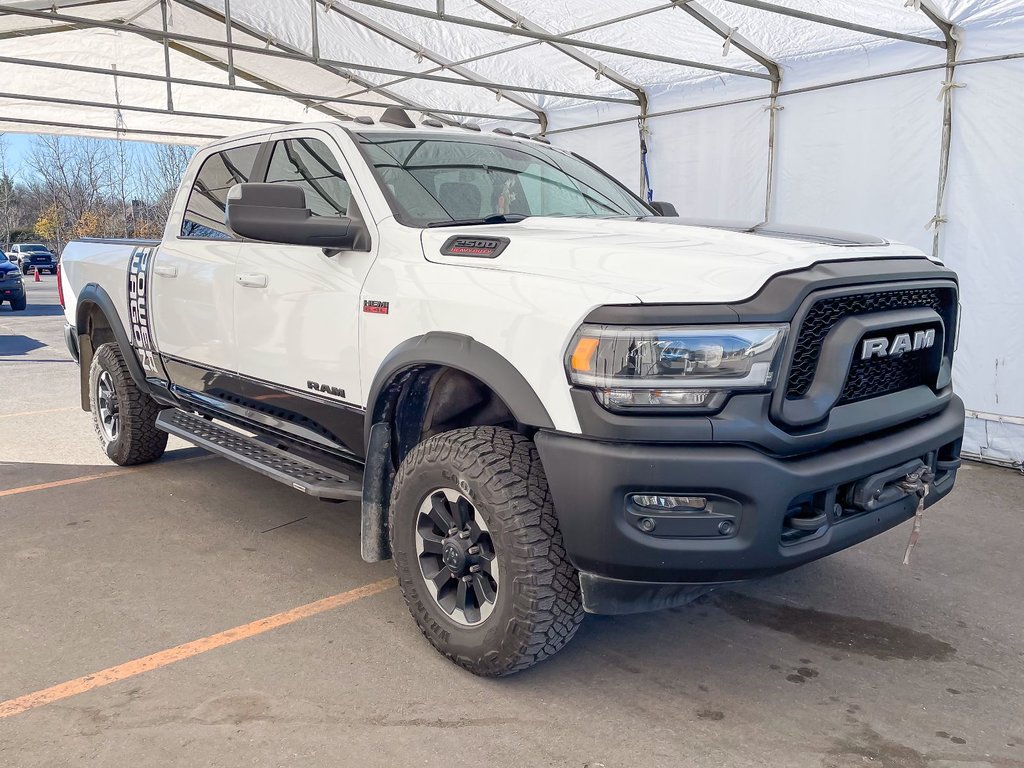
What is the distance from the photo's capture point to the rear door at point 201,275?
411 centimetres

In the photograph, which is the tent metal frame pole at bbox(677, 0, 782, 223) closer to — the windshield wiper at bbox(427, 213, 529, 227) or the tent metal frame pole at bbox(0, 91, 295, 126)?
the windshield wiper at bbox(427, 213, 529, 227)

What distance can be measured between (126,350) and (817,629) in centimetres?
405

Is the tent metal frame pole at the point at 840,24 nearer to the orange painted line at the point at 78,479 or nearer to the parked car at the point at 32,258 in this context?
the orange painted line at the point at 78,479

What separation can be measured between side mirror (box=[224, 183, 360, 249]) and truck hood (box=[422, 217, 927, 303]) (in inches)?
14.6

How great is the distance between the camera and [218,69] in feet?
42.3

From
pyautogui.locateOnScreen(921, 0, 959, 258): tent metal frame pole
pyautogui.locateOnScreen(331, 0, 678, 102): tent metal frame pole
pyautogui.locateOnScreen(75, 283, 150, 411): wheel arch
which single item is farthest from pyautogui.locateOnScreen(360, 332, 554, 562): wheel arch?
pyautogui.locateOnScreen(331, 0, 678, 102): tent metal frame pole

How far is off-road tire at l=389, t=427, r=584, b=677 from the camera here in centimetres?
261

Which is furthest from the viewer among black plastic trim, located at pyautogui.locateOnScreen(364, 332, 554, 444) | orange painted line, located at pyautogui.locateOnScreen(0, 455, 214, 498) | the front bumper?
the front bumper

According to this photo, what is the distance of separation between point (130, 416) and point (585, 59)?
6349 millimetres

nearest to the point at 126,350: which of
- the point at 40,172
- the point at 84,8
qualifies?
the point at 84,8

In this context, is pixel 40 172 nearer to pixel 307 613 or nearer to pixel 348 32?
pixel 348 32

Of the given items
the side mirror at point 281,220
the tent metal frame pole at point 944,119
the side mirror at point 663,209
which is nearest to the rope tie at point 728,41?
the tent metal frame pole at point 944,119

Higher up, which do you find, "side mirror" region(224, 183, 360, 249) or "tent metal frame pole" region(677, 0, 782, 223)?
"tent metal frame pole" region(677, 0, 782, 223)

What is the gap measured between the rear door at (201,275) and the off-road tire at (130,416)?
2.33 feet
